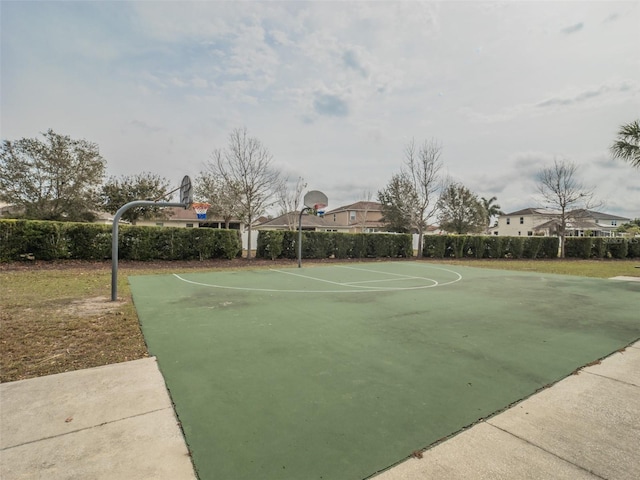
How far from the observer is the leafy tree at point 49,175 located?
22734mm

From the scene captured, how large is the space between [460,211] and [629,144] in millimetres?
28750

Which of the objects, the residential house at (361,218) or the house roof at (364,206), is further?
the house roof at (364,206)

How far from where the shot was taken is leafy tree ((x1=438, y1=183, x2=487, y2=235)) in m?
39.0

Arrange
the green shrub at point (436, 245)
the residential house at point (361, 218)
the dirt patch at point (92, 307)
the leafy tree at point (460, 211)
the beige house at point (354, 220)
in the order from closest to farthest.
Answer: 1. the dirt patch at point (92, 307)
2. the green shrub at point (436, 245)
3. the leafy tree at point (460, 211)
4. the beige house at point (354, 220)
5. the residential house at point (361, 218)

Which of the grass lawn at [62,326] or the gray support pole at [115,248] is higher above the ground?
the gray support pole at [115,248]

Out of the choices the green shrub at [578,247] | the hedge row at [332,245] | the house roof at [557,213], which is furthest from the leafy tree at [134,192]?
the house roof at [557,213]

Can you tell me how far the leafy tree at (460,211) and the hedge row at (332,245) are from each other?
21.7 metres

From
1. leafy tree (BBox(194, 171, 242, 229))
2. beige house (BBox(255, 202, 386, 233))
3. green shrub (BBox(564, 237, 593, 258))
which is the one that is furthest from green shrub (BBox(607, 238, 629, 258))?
leafy tree (BBox(194, 171, 242, 229))

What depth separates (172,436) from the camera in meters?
2.02

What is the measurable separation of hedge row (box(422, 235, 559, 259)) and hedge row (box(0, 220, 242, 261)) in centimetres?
1215

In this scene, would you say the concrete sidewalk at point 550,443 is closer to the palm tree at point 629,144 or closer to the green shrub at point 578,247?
the palm tree at point 629,144

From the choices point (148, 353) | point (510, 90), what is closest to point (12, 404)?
point (148, 353)

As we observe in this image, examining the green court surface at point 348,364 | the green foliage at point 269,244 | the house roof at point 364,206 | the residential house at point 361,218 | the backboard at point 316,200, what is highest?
the house roof at point 364,206

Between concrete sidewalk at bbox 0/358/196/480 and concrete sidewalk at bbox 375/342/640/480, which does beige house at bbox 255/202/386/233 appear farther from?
concrete sidewalk at bbox 375/342/640/480
